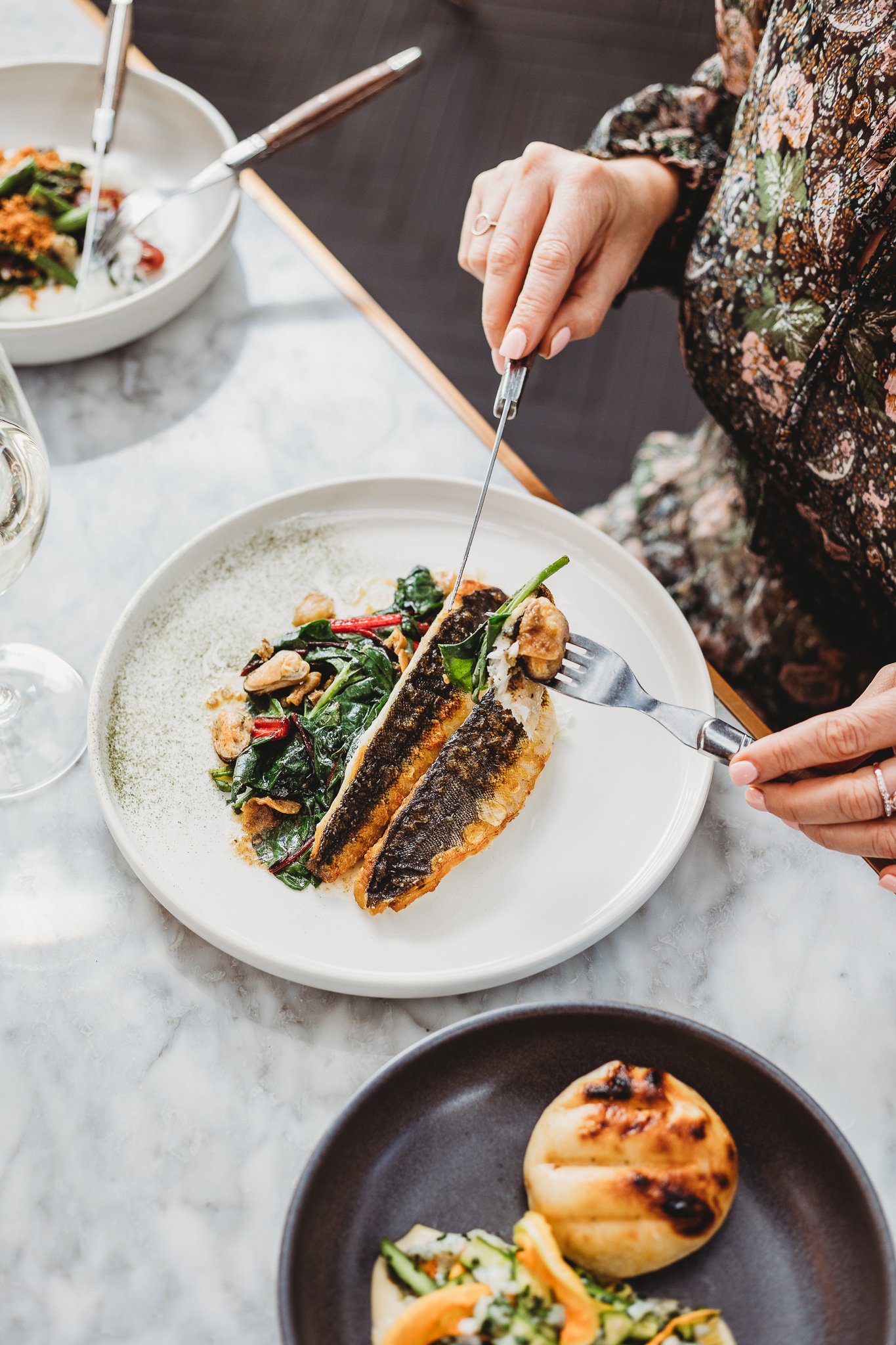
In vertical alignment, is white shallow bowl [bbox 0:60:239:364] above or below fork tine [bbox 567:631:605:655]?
above

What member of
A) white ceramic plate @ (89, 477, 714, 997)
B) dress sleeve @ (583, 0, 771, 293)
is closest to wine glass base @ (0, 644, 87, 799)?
white ceramic plate @ (89, 477, 714, 997)

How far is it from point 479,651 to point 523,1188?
0.74 metres

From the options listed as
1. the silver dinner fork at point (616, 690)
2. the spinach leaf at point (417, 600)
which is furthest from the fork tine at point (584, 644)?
the spinach leaf at point (417, 600)

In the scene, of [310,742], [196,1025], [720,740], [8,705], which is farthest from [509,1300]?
[8,705]

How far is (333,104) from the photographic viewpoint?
6.68ft

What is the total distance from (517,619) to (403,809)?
13.0 inches

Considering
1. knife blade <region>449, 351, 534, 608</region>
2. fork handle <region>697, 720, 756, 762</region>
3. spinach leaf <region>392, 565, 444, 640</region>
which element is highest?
knife blade <region>449, 351, 534, 608</region>

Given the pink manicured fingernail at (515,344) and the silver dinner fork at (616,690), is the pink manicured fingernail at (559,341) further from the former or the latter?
the silver dinner fork at (616,690)

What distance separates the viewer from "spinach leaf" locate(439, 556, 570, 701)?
1499 millimetres

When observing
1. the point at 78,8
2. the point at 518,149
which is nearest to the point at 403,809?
the point at 78,8

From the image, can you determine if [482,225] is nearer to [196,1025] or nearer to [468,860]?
[468,860]

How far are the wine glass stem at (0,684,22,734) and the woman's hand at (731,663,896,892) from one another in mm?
1110

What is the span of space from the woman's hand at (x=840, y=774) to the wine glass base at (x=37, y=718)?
102 cm

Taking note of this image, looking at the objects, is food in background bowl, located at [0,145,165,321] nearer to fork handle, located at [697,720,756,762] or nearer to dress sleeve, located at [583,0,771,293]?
dress sleeve, located at [583,0,771,293]
